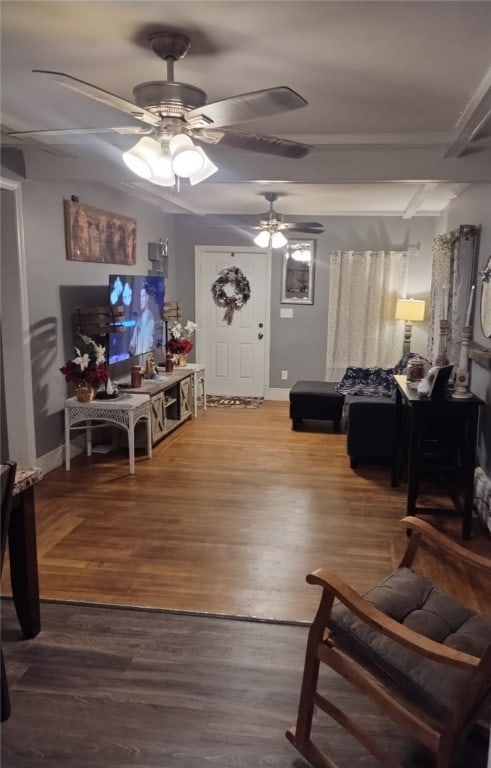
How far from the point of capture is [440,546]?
1972 millimetres

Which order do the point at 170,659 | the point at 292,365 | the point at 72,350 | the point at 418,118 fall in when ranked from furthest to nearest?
the point at 292,365
the point at 72,350
the point at 418,118
the point at 170,659

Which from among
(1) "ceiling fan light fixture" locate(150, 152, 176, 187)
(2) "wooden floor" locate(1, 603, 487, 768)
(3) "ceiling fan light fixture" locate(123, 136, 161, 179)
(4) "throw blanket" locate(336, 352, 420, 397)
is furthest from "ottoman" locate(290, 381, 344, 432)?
(3) "ceiling fan light fixture" locate(123, 136, 161, 179)

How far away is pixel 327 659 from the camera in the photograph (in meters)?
1.77

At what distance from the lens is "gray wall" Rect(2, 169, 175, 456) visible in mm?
4023

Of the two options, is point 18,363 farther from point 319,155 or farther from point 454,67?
point 454,67

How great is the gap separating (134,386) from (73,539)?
195cm

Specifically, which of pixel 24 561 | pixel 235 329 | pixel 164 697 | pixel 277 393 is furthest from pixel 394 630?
pixel 235 329

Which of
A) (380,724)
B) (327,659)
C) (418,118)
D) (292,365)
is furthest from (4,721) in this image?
(292,365)

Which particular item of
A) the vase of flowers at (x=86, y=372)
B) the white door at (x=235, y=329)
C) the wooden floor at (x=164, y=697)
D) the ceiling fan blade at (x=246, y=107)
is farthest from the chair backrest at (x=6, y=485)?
the white door at (x=235, y=329)

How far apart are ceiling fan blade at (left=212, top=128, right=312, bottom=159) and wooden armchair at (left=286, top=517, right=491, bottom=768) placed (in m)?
1.63

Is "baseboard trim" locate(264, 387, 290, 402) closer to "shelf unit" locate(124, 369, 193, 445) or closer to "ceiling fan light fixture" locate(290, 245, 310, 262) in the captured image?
"shelf unit" locate(124, 369, 193, 445)

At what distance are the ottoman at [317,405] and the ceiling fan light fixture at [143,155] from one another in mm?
3932

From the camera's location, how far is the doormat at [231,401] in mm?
6953

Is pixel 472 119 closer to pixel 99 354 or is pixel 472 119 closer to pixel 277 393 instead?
pixel 99 354
